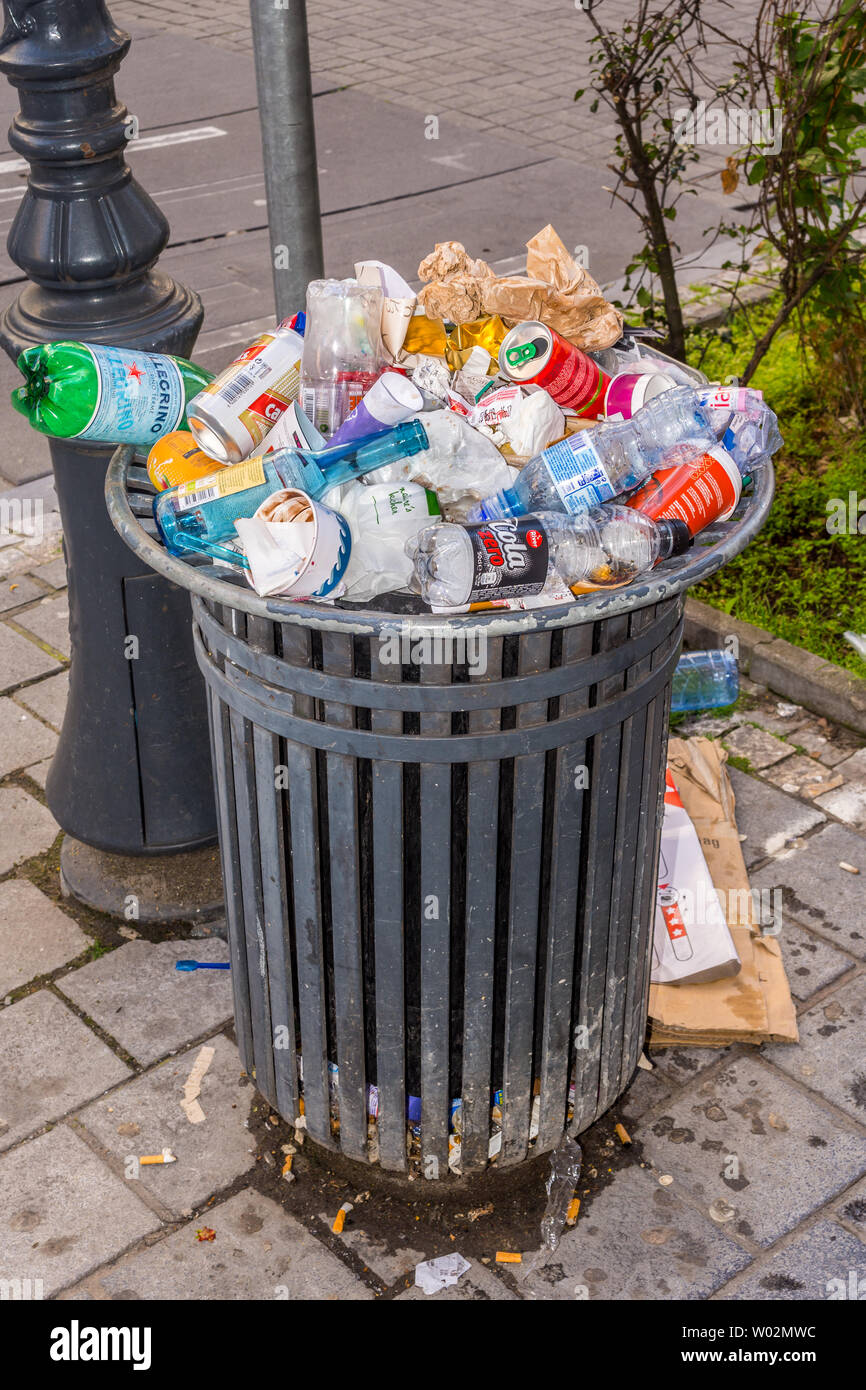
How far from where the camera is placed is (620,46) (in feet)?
14.4

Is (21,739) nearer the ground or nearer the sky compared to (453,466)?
nearer the ground

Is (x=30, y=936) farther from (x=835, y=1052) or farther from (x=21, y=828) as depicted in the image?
(x=835, y=1052)

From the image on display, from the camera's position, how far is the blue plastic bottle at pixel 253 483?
2096 millimetres

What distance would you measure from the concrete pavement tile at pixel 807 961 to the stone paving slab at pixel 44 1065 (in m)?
1.52

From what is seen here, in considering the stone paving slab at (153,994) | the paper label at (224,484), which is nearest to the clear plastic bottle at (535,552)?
the paper label at (224,484)

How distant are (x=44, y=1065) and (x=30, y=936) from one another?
0.41m

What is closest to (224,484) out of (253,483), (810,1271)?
(253,483)

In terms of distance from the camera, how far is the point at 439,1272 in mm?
2553

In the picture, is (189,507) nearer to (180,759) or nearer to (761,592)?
(180,759)

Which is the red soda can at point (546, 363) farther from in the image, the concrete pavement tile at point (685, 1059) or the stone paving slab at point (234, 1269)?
the stone paving slab at point (234, 1269)

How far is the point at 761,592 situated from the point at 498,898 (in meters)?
2.41

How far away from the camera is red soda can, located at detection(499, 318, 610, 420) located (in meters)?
2.31
